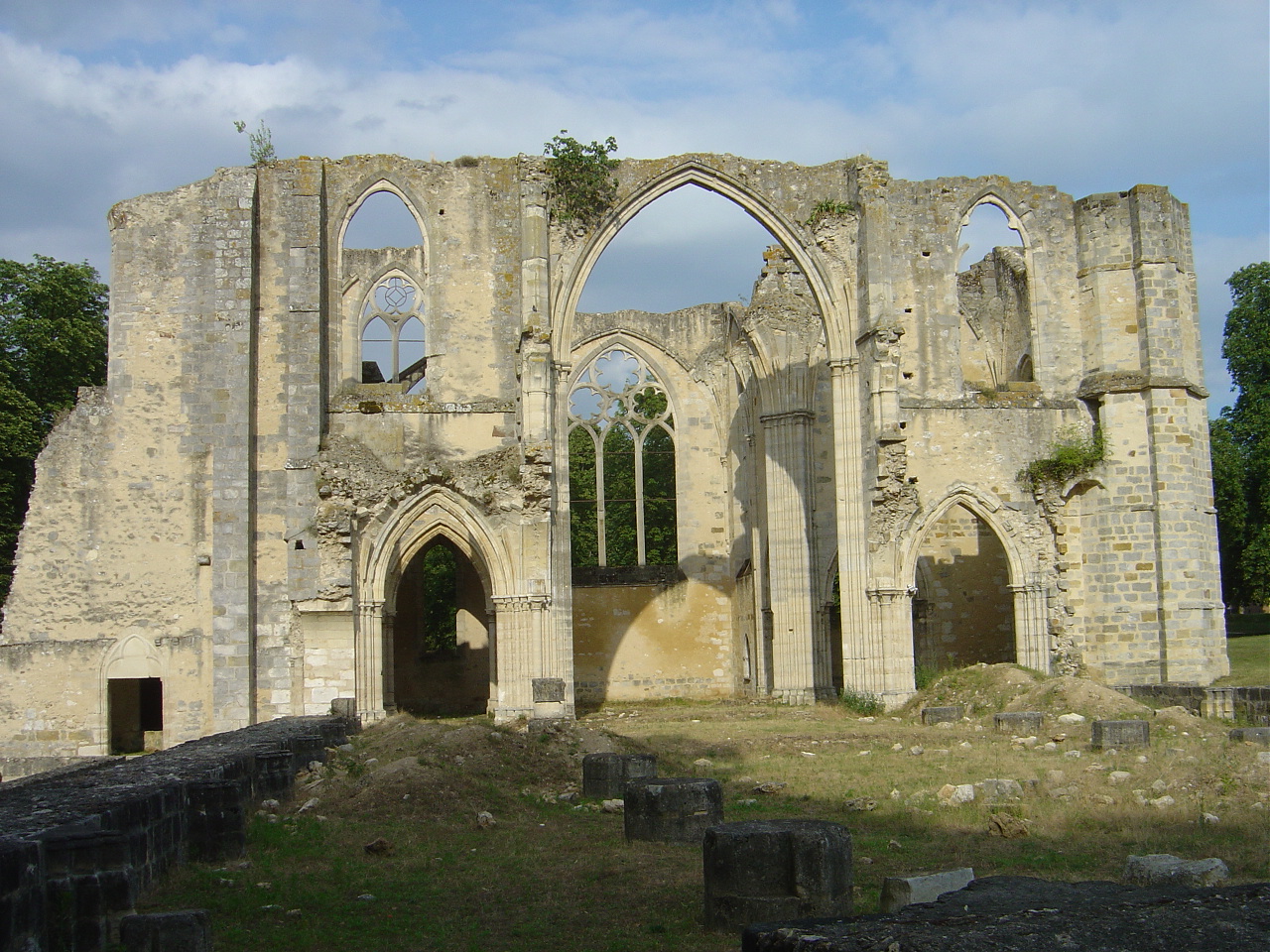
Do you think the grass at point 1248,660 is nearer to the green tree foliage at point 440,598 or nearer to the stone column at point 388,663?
the stone column at point 388,663

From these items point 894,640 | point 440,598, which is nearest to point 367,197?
point 894,640

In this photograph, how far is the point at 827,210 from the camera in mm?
19125

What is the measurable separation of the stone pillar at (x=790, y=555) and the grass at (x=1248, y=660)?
6192 mm

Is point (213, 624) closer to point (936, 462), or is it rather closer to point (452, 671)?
point (452, 671)

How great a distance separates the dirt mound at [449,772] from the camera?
929 centimetres

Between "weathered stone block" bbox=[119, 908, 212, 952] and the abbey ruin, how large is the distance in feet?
38.6

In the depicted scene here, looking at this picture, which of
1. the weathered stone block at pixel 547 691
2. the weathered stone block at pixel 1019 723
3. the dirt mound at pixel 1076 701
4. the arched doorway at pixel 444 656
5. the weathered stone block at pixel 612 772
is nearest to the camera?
the weathered stone block at pixel 612 772

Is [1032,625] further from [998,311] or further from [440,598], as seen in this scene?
[440,598]

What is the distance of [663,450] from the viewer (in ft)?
113

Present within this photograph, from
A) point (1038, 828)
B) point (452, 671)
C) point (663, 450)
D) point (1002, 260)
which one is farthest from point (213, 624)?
point (663, 450)

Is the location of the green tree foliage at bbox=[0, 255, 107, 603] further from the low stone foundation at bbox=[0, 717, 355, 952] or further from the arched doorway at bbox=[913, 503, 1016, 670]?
the arched doorway at bbox=[913, 503, 1016, 670]

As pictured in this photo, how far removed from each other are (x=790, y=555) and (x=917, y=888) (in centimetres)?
1593

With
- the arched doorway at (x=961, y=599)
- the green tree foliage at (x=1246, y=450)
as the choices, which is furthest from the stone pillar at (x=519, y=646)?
the green tree foliage at (x=1246, y=450)

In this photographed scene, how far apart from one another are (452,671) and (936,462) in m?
9.26
